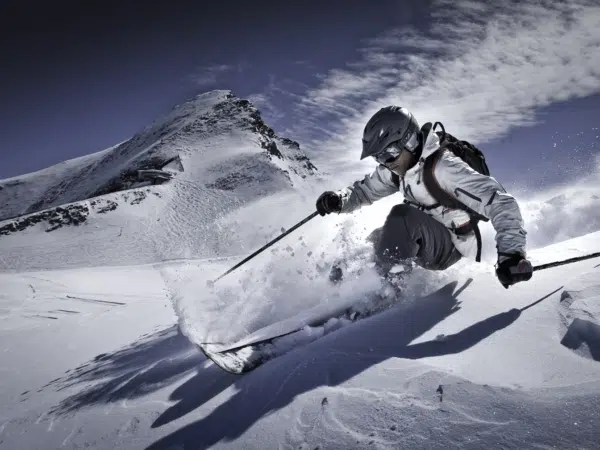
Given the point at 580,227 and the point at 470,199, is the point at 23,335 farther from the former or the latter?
the point at 580,227

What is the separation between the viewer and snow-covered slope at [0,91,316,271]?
29750mm

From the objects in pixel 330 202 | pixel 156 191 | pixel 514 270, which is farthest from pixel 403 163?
pixel 156 191

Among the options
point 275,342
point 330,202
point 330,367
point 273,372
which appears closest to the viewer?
point 330,367

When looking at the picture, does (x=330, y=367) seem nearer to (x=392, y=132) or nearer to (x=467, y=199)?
(x=467, y=199)

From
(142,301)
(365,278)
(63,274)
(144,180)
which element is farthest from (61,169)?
(365,278)

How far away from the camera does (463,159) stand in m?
3.83

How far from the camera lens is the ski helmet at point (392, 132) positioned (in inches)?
150

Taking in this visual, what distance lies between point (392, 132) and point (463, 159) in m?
0.85

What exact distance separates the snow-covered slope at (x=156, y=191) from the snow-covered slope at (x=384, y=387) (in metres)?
25.7

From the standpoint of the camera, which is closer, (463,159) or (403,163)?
(463,159)

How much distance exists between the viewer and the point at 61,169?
98.6 meters

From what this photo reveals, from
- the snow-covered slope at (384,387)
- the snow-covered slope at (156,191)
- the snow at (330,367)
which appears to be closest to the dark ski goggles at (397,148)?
the snow at (330,367)

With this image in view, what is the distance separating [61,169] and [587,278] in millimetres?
120364

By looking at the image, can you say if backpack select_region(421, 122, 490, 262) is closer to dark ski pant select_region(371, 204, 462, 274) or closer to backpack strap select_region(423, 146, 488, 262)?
backpack strap select_region(423, 146, 488, 262)
